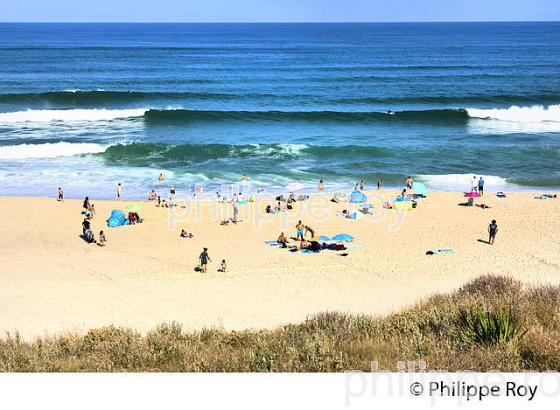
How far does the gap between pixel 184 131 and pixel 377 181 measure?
15046 millimetres

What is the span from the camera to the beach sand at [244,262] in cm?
1330

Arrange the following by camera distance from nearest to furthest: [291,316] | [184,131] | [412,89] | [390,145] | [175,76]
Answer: [291,316] < [390,145] < [184,131] < [412,89] < [175,76]

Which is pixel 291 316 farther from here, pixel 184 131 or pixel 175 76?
pixel 175 76

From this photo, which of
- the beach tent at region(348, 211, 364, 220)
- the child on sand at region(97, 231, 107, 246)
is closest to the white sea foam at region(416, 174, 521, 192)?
the beach tent at region(348, 211, 364, 220)

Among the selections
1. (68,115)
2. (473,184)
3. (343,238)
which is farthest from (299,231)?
(68,115)

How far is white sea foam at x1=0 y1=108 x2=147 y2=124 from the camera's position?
39.7m

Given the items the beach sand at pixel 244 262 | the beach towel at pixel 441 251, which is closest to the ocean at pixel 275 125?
the beach sand at pixel 244 262

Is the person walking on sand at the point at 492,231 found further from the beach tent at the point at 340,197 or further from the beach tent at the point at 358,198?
the beach tent at the point at 340,197

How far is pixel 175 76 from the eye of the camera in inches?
2308

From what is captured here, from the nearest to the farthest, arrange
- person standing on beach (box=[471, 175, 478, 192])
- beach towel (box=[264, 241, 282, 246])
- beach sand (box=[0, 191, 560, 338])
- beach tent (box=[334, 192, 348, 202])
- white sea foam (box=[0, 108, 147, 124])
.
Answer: beach sand (box=[0, 191, 560, 338]) < beach towel (box=[264, 241, 282, 246]) < beach tent (box=[334, 192, 348, 202]) < person standing on beach (box=[471, 175, 478, 192]) < white sea foam (box=[0, 108, 147, 124])

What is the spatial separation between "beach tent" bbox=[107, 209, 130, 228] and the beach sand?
32 centimetres

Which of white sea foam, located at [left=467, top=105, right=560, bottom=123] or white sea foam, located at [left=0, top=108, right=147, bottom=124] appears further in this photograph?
white sea foam, located at [left=467, top=105, right=560, bottom=123]

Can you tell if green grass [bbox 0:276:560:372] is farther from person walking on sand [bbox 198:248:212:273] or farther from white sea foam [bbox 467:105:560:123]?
white sea foam [bbox 467:105:560:123]
